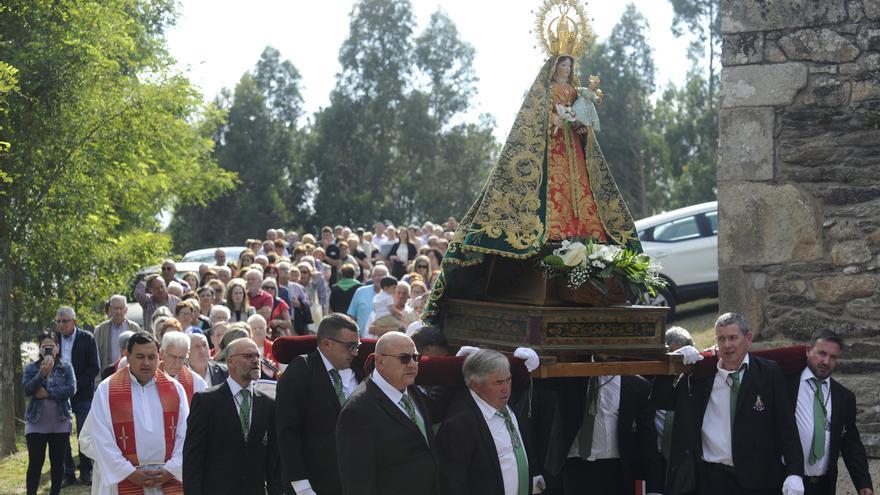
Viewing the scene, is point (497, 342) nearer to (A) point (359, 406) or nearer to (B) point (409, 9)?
(A) point (359, 406)

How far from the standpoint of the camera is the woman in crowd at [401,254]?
784 inches

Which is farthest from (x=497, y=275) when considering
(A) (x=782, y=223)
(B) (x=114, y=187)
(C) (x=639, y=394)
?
(B) (x=114, y=187)

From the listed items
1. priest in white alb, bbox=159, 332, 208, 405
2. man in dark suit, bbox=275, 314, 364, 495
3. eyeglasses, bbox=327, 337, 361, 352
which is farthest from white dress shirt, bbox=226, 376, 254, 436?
priest in white alb, bbox=159, 332, 208, 405

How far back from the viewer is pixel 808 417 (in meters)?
8.25

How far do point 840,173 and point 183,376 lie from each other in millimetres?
5330

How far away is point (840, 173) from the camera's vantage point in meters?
10.2

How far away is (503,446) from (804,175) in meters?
4.80

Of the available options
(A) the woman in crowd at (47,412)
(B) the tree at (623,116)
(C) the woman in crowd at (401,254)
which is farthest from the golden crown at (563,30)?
(B) the tree at (623,116)

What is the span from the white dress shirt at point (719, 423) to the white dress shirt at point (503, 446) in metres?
1.81

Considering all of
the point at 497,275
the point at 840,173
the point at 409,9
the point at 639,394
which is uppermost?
the point at 409,9

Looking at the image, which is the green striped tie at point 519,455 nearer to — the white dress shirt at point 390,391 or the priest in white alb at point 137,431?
the white dress shirt at point 390,391

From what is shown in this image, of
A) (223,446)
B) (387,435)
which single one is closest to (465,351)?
(387,435)

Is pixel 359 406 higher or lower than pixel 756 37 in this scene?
lower

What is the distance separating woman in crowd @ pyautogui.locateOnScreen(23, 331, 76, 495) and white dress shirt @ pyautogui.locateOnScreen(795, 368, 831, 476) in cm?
690
